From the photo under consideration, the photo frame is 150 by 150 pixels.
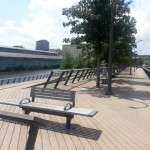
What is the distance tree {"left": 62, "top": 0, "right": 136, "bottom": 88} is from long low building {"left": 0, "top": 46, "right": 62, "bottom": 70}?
39.4m

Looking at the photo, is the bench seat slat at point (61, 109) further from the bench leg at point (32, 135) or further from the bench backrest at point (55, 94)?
the bench leg at point (32, 135)

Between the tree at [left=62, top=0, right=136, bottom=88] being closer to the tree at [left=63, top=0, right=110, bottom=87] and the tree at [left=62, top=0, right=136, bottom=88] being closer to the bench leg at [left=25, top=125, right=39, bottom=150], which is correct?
the tree at [left=63, top=0, right=110, bottom=87]

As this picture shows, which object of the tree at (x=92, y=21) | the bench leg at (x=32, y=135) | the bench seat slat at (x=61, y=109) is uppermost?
the tree at (x=92, y=21)

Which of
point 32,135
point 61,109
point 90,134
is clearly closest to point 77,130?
point 90,134

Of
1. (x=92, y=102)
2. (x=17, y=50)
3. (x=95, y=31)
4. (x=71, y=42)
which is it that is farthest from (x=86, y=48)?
(x=17, y=50)

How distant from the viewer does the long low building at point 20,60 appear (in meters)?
57.2

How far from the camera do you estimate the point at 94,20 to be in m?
17.0

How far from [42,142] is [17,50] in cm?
6409

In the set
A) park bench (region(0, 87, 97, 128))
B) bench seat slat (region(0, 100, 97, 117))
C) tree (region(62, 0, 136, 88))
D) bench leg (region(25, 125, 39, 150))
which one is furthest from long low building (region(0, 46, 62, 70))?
bench leg (region(25, 125, 39, 150))

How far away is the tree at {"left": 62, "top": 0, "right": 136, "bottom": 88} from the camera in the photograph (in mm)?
17094

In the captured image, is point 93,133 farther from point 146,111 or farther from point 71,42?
point 71,42

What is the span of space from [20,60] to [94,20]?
4945 centimetres

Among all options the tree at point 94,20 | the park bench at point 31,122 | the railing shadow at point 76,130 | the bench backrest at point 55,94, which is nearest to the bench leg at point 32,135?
the park bench at point 31,122

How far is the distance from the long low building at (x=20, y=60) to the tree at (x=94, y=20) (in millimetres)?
39413
